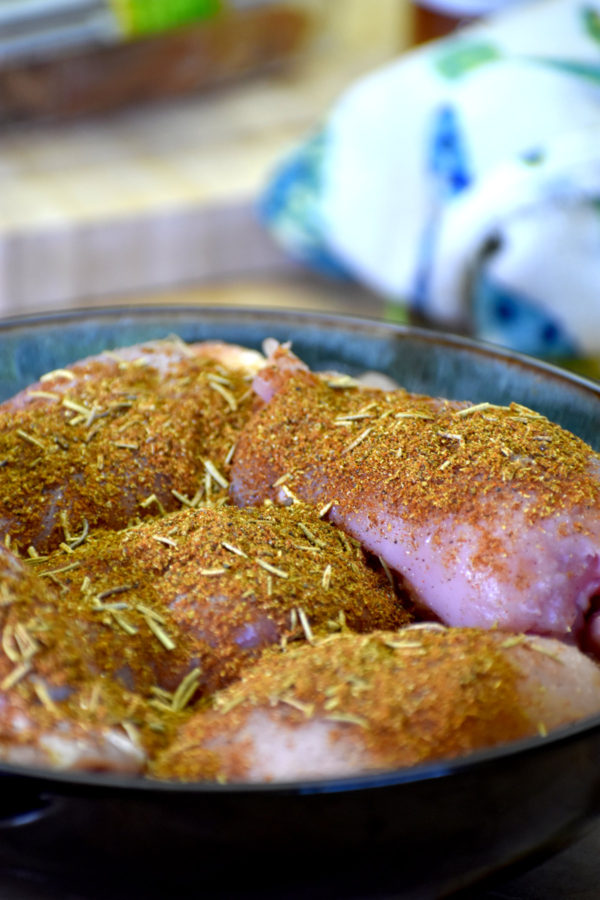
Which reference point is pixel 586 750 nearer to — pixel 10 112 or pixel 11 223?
pixel 11 223

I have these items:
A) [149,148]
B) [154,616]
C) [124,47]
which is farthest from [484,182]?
[154,616]

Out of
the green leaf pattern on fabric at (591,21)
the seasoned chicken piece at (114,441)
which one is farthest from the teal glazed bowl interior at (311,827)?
the green leaf pattern on fabric at (591,21)

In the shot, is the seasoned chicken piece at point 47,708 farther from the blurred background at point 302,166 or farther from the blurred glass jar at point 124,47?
the blurred glass jar at point 124,47

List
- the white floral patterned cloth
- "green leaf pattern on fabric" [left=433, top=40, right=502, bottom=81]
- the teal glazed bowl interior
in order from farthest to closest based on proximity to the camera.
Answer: "green leaf pattern on fabric" [left=433, top=40, right=502, bottom=81] → the white floral patterned cloth → the teal glazed bowl interior

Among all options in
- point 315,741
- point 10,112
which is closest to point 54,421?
point 315,741

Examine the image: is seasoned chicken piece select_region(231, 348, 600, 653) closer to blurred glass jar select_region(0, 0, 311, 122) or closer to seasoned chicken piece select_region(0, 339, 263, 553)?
seasoned chicken piece select_region(0, 339, 263, 553)

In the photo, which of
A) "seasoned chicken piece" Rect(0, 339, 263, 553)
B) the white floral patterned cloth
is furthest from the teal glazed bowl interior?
the white floral patterned cloth
